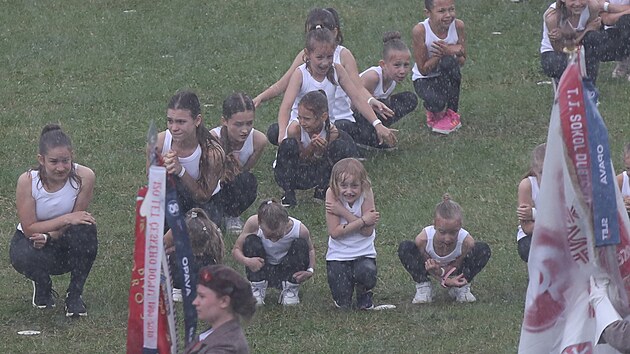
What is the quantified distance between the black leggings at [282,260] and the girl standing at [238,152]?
4.10 feet

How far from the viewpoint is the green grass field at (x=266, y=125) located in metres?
7.32

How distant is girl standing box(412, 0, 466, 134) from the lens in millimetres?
10945

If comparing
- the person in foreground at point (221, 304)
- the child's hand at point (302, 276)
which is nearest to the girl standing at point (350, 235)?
the child's hand at point (302, 276)

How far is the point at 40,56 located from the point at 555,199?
31.4 ft

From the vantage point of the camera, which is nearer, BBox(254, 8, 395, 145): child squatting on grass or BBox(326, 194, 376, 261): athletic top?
BBox(326, 194, 376, 261): athletic top

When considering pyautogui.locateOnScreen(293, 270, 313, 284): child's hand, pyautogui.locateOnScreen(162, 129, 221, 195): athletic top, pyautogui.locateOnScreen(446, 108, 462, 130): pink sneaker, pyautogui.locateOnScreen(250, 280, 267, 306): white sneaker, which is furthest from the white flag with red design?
pyautogui.locateOnScreen(446, 108, 462, 130): pink sneaker

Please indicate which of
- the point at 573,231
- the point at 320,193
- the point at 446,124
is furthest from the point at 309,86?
the point at 573,231

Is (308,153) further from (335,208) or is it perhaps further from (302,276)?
(302,276)

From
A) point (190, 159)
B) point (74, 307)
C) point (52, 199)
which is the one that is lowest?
point (74, 307)

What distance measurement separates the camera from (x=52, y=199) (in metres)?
7.50

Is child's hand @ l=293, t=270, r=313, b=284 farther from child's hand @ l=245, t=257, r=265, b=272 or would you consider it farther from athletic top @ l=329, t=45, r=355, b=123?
athletic top @ l=329, t=45, r=355, b=123

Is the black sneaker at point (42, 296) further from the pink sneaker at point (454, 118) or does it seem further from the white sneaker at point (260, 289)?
the pink sneaker at point (454, 118)

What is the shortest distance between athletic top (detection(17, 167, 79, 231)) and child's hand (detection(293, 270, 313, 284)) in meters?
1.44

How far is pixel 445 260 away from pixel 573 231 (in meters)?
2.42
